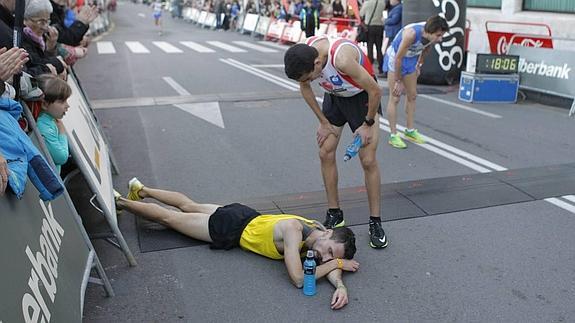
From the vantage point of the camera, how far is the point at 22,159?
2.81m

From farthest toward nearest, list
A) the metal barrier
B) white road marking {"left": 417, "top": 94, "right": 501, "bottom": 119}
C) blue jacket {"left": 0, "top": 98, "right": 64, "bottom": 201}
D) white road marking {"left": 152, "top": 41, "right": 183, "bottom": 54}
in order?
white road marking {"left": 152, "top": 41, "right": 183, "bottom": 54}, the metal barrier, white road marking {"left": 417, "top": 94, "right": 501, "bottom": 119}, blue jacket {"left": 0, "top": 98, "right": 64, "bottom": 201}

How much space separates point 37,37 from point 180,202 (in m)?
1.83

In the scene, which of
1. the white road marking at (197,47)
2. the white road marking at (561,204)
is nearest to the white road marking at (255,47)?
the white road marking at (197,47)

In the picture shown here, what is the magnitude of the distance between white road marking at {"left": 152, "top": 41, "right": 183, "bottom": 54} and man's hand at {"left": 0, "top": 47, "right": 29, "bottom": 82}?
54.1 ft

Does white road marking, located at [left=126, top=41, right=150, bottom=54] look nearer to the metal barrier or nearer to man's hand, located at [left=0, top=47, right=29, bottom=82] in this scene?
the metal barrier

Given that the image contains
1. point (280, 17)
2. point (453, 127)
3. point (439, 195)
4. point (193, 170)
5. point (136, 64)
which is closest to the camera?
point (439, 195)

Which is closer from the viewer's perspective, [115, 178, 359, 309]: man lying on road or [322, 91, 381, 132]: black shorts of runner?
[115, 178, 359, 309]: man lying on road

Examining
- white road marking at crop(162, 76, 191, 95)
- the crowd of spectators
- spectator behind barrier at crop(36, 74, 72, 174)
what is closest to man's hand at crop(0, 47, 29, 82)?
the crowd of spectators

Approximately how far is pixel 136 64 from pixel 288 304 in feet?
44.5

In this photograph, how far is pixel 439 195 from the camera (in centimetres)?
545

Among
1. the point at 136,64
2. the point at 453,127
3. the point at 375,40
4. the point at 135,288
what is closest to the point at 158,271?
the point at 135,288

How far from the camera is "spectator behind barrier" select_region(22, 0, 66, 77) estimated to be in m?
4.19

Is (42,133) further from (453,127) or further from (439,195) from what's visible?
(453,127)

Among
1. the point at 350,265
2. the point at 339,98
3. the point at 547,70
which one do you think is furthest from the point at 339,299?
the point at 547,70
